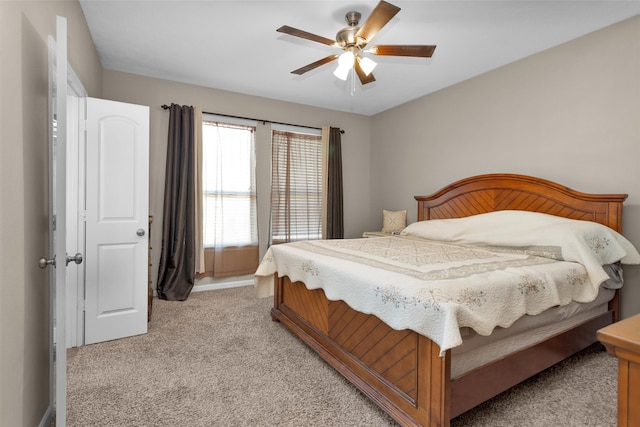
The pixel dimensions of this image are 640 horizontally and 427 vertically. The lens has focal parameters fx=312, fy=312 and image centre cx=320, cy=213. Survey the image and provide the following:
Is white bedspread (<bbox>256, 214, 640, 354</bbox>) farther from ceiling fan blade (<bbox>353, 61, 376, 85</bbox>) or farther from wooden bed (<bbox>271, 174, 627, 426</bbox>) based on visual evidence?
ceiling fan blade (<bbox>353, 61, 376, 85</bbox>)

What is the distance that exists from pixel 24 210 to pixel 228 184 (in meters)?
2.81

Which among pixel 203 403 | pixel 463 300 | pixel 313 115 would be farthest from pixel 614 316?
pixel 313 115

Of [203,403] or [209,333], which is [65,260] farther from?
[209,333]

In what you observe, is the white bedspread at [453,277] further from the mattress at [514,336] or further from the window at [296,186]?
the window at [296,186]

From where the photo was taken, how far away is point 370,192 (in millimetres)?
5246

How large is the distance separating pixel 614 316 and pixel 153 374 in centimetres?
343

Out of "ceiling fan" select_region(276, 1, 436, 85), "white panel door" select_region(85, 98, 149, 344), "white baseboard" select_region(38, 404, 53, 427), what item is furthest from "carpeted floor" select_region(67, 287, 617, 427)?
"ceiling fan" select_region(276, 1, 436, 85)

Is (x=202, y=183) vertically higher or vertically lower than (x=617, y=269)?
higher

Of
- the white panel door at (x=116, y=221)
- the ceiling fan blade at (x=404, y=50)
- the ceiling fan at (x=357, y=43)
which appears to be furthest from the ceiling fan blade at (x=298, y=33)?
the white panel door at (x=116, y=221)

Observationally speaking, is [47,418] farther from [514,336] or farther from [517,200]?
[517,200]

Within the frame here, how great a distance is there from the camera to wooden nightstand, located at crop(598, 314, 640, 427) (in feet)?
2.20

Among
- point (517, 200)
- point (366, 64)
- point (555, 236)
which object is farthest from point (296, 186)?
point (555, 236)

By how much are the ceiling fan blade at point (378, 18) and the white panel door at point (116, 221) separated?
1.97m

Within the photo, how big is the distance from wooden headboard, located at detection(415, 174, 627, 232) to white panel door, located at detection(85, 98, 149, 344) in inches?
126
